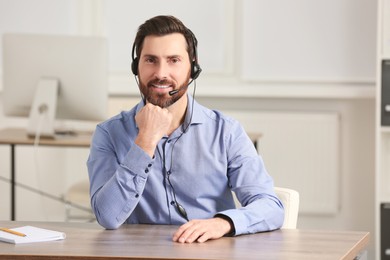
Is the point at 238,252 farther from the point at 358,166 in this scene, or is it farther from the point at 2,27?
the point at 2,27

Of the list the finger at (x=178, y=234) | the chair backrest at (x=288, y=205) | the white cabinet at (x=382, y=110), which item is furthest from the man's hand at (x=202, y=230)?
the white cabinet at (x=382, y=110)

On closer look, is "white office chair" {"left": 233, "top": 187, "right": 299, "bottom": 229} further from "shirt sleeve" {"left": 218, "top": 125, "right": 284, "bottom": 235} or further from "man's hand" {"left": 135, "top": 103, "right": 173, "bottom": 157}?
"man's hand" {"left": 135, "top": 103, "right": 173, "bottom": 157}

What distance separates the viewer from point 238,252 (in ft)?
6.48

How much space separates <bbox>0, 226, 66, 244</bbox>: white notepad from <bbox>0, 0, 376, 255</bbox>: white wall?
9.74ft

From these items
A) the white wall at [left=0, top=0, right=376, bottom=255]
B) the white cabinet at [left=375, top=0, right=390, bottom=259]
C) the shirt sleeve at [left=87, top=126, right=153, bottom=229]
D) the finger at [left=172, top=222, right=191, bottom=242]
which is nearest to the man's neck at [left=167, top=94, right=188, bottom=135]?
the shirt sleeve at [left=87, top=126, right=153, bottom=229]

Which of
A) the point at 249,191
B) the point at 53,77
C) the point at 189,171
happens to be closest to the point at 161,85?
the point at 189,171

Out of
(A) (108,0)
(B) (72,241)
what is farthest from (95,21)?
(B) (72,241)

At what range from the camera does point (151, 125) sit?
2.37m

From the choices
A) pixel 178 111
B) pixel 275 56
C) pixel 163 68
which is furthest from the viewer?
pixel 275 56

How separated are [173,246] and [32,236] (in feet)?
1.16

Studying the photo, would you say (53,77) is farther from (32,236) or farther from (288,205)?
(32,236)

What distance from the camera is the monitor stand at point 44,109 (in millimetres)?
4414

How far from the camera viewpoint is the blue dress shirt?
2.40 meters

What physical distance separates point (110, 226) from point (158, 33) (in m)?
0.56
